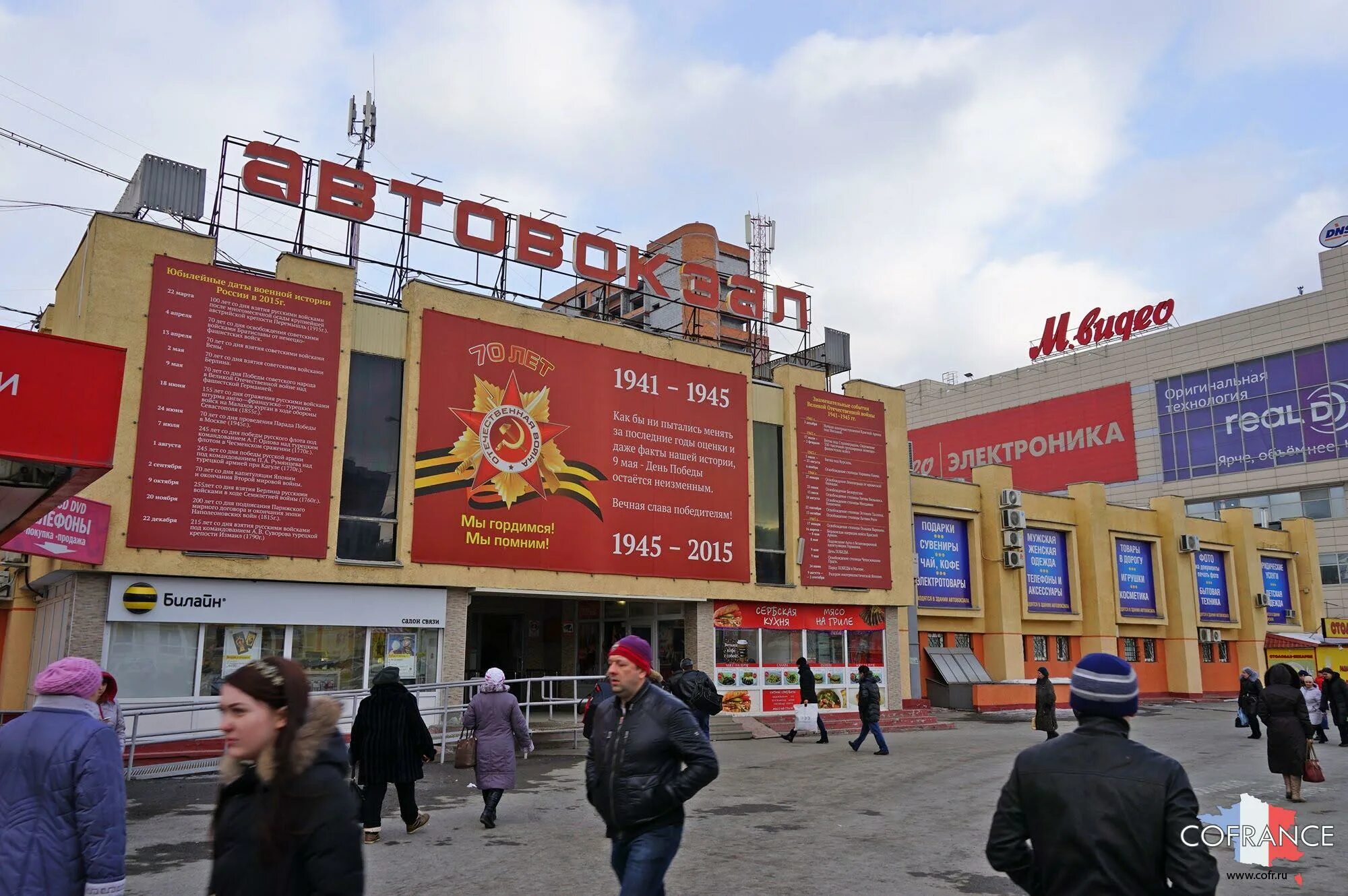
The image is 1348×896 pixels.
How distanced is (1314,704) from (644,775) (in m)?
17.7

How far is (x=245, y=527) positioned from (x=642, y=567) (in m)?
8.83

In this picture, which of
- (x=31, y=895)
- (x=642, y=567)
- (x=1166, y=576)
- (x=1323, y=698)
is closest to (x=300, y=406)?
(x=642, y=567)

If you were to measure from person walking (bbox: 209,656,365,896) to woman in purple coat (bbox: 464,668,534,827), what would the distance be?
25.9 ft

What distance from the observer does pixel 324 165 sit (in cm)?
2134

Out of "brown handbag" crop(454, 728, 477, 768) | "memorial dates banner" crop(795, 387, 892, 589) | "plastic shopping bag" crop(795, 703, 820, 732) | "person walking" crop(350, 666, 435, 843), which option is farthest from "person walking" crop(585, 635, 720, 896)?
"memorial dates banner" crop(795, 387, 892, 589)

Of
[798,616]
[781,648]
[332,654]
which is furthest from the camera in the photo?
[798,616]

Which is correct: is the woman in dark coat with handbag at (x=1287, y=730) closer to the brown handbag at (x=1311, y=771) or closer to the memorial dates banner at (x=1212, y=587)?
the brown handbag at (x=1311, y=771)

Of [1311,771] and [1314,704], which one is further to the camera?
[1314,704]

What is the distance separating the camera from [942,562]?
104 ft

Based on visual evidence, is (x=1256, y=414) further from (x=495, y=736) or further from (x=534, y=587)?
(x=495, y=736)

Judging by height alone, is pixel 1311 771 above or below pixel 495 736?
below

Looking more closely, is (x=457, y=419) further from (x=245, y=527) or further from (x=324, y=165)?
(x=324, y=165)

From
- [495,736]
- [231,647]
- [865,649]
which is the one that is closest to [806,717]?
[865,649]

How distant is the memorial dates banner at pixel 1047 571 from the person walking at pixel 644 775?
101 feet
